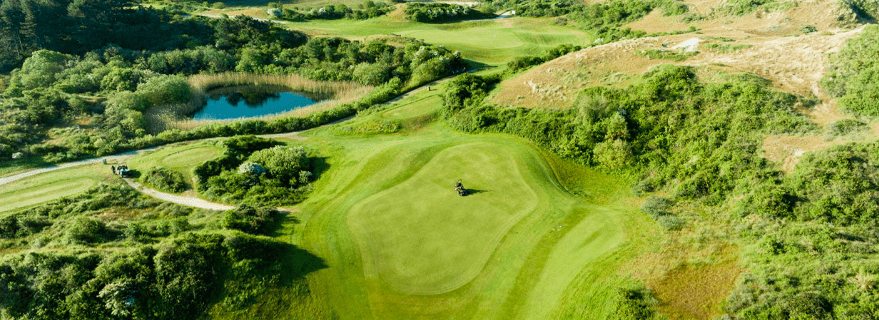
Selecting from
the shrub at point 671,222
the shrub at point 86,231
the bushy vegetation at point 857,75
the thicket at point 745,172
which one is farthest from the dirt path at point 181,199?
the bushy vegetation at point 857,75

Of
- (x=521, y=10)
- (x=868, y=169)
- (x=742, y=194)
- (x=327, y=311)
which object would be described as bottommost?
(x=327, y=311)

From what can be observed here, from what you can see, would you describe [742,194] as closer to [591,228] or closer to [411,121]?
[591,228]

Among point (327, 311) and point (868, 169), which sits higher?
point (868, 169)

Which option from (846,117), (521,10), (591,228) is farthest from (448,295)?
(521,10)

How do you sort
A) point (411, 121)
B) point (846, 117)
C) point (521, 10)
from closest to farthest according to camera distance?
point (846, 117), point (411, 121), point (521, 10)

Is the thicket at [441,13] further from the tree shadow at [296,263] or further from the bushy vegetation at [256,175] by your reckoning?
the tree shadow at [296,263]

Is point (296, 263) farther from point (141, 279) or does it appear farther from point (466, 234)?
point (466, 234)
